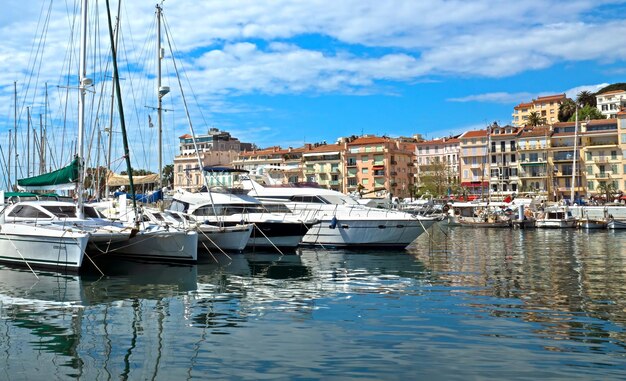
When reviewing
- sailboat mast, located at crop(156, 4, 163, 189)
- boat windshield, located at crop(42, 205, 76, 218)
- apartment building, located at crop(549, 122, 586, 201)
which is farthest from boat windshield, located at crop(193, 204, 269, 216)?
apartment building, located at crop(549, 122, 586, 201)

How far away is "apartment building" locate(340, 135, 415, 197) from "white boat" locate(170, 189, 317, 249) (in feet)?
257

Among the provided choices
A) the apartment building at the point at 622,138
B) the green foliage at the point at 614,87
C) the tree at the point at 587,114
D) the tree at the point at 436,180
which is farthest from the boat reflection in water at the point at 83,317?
the green foliage at the point at 614,87

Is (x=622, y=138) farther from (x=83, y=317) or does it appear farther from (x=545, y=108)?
(x=83, y=317)

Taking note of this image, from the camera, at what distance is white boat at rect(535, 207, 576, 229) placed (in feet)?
201

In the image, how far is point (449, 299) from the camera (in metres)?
16.7

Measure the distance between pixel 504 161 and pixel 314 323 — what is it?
316ft

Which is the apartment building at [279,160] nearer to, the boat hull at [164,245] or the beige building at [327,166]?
the beige building at [327,166]

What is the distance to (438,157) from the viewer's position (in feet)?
383

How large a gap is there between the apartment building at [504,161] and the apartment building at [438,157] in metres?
7.78

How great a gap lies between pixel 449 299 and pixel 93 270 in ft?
43.3

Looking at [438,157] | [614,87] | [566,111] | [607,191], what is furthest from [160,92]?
[614,87]

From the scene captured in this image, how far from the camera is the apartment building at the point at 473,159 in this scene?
106 meters

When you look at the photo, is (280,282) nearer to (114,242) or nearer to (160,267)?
(160,267)

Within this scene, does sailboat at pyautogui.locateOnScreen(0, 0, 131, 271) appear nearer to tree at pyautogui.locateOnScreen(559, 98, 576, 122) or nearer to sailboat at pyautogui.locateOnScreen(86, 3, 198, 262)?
sailboat at pyautogui.locateOnScreen(86, 3, 198, 262)
